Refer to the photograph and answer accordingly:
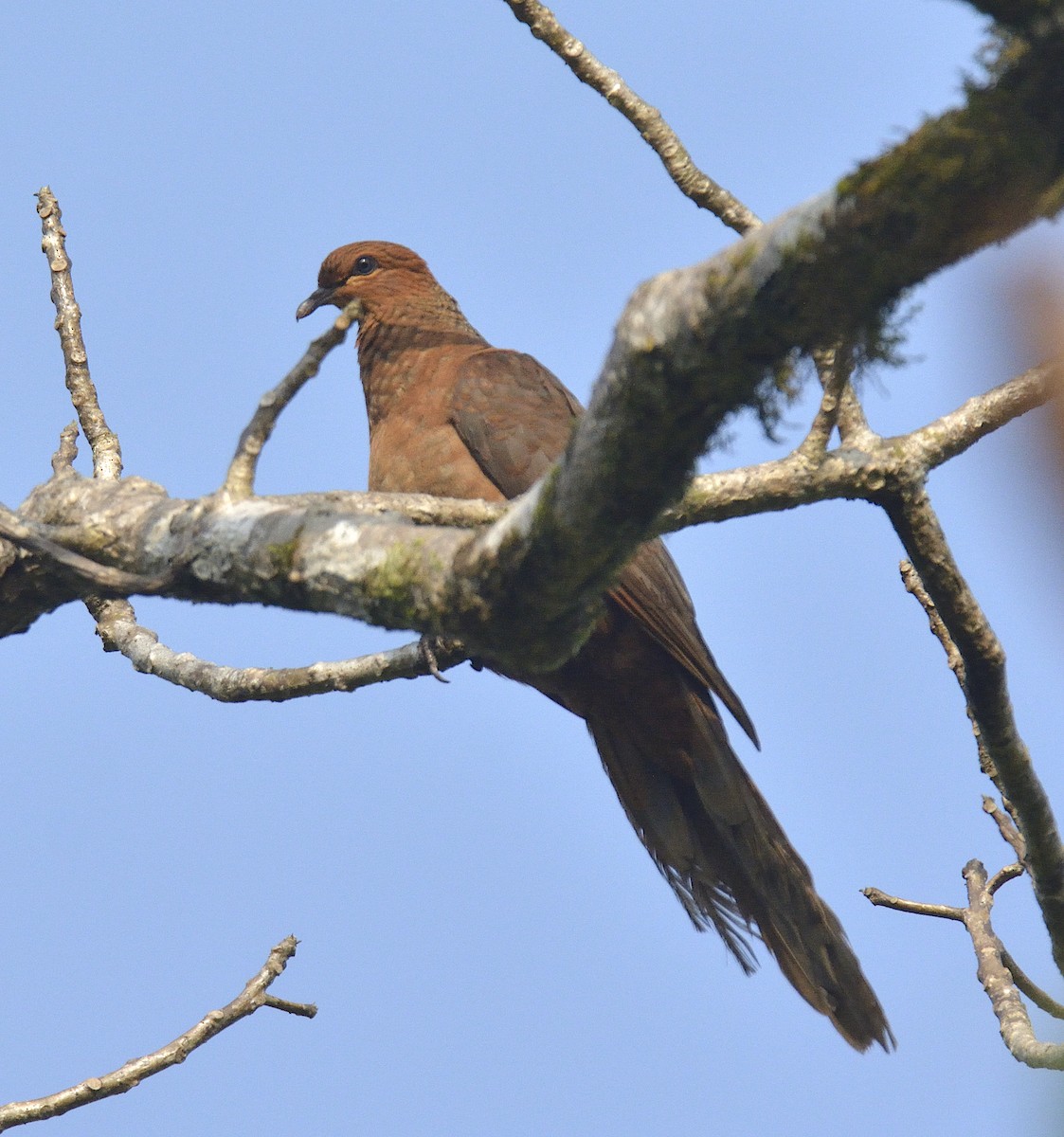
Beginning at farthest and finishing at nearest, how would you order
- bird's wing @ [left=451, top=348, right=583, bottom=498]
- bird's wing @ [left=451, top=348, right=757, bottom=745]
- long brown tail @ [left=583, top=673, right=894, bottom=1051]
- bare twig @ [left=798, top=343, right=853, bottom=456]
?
bird's wing @ [left=451, top=348, right=583, bottom=498], bird's wing @ [left=451, top=348, right=757, bottom=745], long brown tail @ [left=583, top=673, right=894, bottom=1051], bare twig @ [left=798, top=343, right=853, bottom=456]

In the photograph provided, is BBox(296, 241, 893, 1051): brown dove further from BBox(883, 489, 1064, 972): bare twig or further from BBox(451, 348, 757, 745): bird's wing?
BBox(883, 489, 1064, 972): bare twig

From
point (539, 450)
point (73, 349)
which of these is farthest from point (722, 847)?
point (73, 349)

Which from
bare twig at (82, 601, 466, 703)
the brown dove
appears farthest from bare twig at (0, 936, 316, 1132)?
the brown dove

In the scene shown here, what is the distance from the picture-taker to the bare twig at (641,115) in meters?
3.59

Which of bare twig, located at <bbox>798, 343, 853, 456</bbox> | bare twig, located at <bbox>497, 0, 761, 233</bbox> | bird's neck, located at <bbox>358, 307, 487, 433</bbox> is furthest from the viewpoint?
bird's neck, located at <bbox>358, 307, 487, 433</bbox>

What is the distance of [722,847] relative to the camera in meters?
4.46

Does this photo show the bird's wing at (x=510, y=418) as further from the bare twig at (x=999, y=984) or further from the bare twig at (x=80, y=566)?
the bare twig at (x=80, y=566)

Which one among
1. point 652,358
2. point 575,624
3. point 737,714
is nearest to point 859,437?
point 575,624

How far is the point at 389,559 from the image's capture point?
1994 millimetres

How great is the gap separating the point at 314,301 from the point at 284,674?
298 cm

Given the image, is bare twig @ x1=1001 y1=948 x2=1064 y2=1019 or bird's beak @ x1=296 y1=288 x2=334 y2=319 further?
bird's beak @ x1=296 y1=288 x2=334 y2=319

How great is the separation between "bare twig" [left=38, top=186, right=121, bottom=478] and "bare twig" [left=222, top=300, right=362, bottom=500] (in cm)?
158

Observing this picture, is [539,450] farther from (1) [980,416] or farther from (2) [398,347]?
(1) [980,416]

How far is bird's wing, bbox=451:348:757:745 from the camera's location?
Answer: 4414 millimetres
